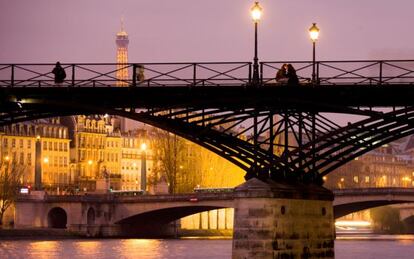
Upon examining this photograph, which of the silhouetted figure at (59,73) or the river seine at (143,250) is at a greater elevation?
the silhouetted figure at (59,73)

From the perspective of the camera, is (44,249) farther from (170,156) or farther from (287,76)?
(170,156)

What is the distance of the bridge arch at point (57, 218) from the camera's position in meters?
152

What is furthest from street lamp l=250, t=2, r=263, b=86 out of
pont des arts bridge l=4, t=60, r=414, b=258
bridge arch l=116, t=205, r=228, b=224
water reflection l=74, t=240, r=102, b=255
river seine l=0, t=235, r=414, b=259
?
bridge arch l=116, t=205, r=228, b=224

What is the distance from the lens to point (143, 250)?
354 feet

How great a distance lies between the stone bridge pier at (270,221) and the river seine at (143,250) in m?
35.8

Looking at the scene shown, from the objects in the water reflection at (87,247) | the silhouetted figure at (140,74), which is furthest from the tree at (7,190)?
the silhouetted figure at (140,74)

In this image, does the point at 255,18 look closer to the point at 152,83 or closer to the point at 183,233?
the point at 152,83

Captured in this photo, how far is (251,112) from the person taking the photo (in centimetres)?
6078

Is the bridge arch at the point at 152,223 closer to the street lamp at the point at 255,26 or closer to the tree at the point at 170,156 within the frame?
the tree at the point at 170,156

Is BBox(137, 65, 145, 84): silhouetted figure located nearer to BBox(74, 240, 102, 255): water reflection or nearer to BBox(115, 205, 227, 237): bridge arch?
BBox(74, 240, 102, 255): water reflection

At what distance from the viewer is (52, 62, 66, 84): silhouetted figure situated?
62000 millimetres

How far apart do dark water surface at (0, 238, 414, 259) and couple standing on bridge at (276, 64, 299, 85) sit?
3915cm

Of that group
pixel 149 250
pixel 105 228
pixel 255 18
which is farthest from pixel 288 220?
pixel 105 228

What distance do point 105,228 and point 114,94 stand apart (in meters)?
83.8
